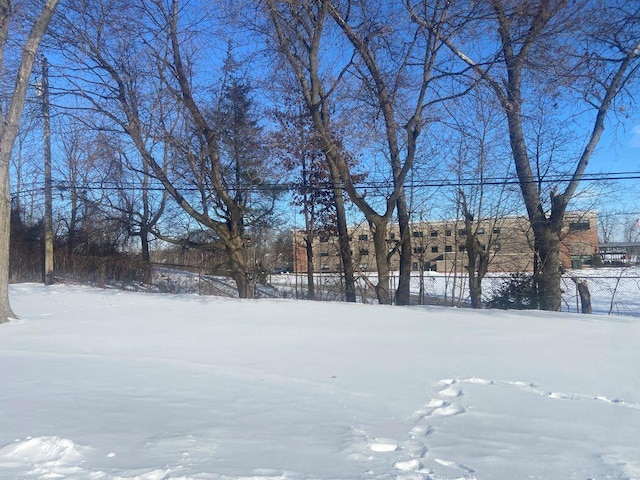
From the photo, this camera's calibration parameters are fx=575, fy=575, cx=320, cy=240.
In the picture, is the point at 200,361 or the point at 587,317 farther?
the point at 587,317

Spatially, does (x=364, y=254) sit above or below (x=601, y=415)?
above

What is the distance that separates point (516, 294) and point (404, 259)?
389 centimetres

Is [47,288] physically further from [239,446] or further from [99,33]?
[239,446]

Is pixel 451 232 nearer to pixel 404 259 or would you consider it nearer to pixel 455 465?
pixel 404 259

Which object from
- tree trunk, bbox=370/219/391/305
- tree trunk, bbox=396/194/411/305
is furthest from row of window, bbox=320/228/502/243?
tree trunk, bbox=370/219/391/305

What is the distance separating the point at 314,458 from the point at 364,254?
60.5 ft

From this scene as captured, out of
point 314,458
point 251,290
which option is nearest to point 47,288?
point 251,290

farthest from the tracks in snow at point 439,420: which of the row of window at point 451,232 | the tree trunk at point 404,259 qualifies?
the row of window at point 451,232

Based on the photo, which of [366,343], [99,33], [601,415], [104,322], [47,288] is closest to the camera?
[601,415]

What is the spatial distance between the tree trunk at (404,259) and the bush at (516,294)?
2591 mm

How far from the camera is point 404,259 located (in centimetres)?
1964

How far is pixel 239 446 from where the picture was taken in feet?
13.6

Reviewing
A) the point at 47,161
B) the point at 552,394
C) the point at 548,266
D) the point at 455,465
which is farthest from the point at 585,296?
the point at 47,161

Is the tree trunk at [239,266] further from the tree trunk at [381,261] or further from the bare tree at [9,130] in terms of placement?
the bare tree at [9,130]
